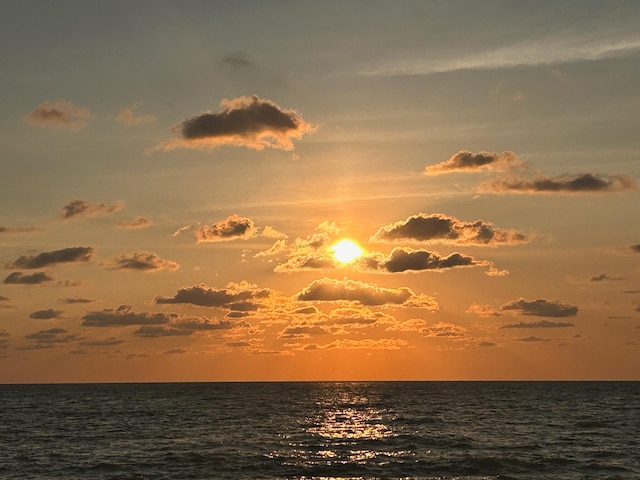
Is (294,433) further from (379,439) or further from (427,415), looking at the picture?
(427,415)

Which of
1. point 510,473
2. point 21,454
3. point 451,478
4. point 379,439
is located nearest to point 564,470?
point 510,473

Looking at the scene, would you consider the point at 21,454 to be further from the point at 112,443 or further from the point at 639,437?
the point at 639,437

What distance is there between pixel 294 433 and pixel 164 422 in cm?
2978

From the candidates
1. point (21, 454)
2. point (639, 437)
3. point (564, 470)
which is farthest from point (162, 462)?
point (639, 437)

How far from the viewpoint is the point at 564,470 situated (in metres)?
65.3

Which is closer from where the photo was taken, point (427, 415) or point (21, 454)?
point (21, 454)

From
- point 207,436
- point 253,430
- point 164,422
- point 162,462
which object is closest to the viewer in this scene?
point 162,462

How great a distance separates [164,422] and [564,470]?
70.3 metres

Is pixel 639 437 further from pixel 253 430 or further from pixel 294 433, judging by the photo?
pixel 253 430

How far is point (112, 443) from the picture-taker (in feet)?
284

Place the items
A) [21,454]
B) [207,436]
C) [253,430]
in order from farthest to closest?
[253,430]
[207,436]
[21,454]

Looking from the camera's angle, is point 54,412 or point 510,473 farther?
point 54,412

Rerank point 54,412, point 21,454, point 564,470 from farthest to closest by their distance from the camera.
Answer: point 54,412 → point 21,454 → point 564,470

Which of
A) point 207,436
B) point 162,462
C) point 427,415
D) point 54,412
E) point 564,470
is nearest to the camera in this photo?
point 564,470
